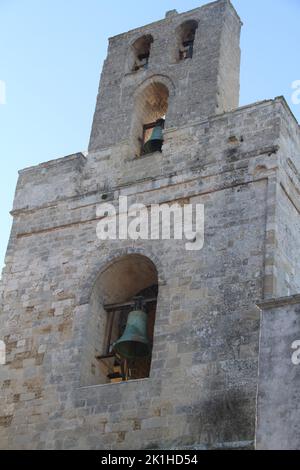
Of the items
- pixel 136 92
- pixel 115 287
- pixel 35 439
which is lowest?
pixel 35 439

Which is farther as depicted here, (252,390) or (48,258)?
(48,258)

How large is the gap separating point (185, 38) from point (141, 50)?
860 mm

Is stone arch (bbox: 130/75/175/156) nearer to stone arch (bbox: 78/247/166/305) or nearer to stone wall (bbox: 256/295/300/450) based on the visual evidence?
stone arch (bbox: 78/247/166/305)

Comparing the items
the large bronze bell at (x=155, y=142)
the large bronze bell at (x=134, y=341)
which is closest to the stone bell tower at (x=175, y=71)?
the large bronze bell at (x=155, y=142)

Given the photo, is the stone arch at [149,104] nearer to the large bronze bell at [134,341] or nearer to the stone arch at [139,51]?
the stone arch at [139,51]

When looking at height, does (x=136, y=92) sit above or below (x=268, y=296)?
above

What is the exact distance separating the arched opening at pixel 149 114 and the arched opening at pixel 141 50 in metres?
0.91

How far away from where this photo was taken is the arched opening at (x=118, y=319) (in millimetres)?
13477

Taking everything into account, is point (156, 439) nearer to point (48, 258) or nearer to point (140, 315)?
point (140, 315)

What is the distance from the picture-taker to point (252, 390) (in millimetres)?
11562
